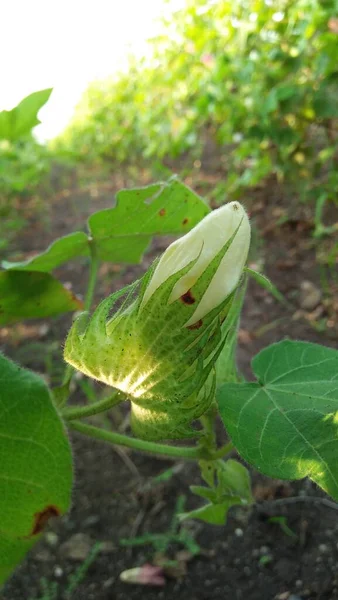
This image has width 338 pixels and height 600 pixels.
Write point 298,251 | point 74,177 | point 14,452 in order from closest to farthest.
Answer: point 14,452 → point 298,251 → point 74,177

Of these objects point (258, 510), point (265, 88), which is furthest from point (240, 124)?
point (258, 510)

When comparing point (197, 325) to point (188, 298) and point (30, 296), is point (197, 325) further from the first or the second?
point (30, 296)

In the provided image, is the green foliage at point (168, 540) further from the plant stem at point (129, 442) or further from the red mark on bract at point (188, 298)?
the red mark on bract at point (188, 298)

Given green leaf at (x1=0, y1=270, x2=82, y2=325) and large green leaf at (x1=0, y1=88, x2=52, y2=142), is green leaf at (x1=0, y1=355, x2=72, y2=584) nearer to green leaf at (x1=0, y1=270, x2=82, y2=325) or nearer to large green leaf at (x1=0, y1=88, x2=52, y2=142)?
green leaf at (x1=0, y1=270, x2=82, y2=325)

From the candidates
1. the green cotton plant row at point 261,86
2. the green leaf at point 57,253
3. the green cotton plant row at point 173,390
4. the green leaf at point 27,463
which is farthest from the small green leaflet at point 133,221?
the green cotton plant row at point 261,86

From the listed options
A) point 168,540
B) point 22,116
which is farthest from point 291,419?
point 22,116

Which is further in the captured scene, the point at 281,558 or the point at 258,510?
the point at 258,510

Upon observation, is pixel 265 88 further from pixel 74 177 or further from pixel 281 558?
pixel 74 177

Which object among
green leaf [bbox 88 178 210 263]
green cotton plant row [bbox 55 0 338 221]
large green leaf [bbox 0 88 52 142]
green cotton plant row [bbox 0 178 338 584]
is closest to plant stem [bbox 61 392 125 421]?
green cotton plant row [bbox 0 178 338 584]
